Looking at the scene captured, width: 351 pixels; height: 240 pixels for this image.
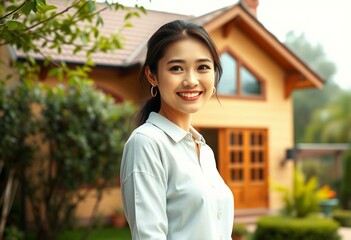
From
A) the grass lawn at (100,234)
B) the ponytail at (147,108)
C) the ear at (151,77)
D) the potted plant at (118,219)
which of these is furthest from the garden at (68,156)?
the ear at (151,77)

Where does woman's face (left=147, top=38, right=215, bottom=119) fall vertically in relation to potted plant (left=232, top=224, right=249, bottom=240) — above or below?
above

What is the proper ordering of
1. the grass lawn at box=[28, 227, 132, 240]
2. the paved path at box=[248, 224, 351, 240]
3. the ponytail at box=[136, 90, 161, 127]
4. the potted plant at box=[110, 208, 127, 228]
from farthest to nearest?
the potted plant at box=[110, 208, 127, 228] → the paved path at box=[248, 224, 351, 240] → the grass lawn at box=[28, 227, 132, 240] → the ponytail at box=[136, 90, 161, 127]

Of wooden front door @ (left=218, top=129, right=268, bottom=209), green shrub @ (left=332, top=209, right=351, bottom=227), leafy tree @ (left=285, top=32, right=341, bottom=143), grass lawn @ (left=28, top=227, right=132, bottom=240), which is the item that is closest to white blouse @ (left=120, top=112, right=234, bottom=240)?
grass lawn @ (left=28, top=227, right=132, bottom=240)

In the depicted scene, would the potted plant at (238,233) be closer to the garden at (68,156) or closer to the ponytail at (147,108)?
the garden at (68,156)

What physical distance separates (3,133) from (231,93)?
19.6 ft

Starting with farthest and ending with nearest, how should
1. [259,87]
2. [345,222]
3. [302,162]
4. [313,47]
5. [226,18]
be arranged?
1. [313,47]
2. [302,162]
3. [259,87]
4. [345,222]
5. [226,18]

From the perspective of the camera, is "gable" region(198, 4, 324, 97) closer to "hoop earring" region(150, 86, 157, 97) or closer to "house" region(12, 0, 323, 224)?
"house" region(12, 0, 323, 224)

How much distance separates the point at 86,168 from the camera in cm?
768

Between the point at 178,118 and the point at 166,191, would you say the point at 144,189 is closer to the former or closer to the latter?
the point at 166,191

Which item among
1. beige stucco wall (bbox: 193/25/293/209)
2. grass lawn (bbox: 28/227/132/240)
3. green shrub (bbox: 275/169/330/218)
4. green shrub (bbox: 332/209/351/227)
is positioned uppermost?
beige stucco wall (bbox: 193/25/293/209)

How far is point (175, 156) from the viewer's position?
179 centimetres

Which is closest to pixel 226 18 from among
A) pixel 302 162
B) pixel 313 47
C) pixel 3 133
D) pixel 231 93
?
pixel 231 93

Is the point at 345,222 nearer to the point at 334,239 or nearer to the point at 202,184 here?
the point at 334,239

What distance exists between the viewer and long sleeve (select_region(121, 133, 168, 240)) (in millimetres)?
1650
